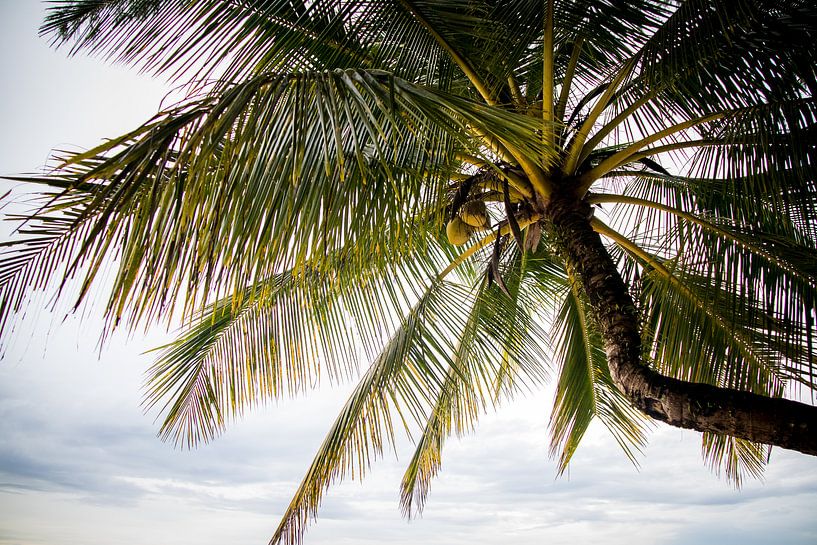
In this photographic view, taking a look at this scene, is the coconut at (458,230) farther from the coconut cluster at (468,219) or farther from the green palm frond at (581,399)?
the green palm frond at (581,399)

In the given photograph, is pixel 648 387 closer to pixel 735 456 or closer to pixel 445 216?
pixel 445 216

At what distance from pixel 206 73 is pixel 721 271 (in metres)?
2.35

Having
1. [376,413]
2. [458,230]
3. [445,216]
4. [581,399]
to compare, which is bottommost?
[376,413]

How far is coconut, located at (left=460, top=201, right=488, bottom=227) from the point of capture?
276cm

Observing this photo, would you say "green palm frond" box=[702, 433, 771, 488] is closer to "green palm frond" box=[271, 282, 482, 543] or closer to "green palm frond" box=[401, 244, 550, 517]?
"green palm frond" box=[401, 244, 550, 517]

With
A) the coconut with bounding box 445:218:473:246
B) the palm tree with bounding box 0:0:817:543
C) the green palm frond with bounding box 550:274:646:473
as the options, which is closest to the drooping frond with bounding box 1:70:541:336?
the palm tree with bounding box 0:0:817:543

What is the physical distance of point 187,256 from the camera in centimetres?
151

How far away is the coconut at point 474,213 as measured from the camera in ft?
9.05

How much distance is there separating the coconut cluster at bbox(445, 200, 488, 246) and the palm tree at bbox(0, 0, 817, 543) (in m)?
0.02

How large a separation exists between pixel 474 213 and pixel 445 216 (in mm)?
292

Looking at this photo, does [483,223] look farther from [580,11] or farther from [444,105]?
[444,105]

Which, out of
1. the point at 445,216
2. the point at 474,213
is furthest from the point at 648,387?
the point at 445,216

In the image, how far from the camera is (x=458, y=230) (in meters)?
2.84

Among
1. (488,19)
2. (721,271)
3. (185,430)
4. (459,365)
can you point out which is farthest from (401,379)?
(488,19)
